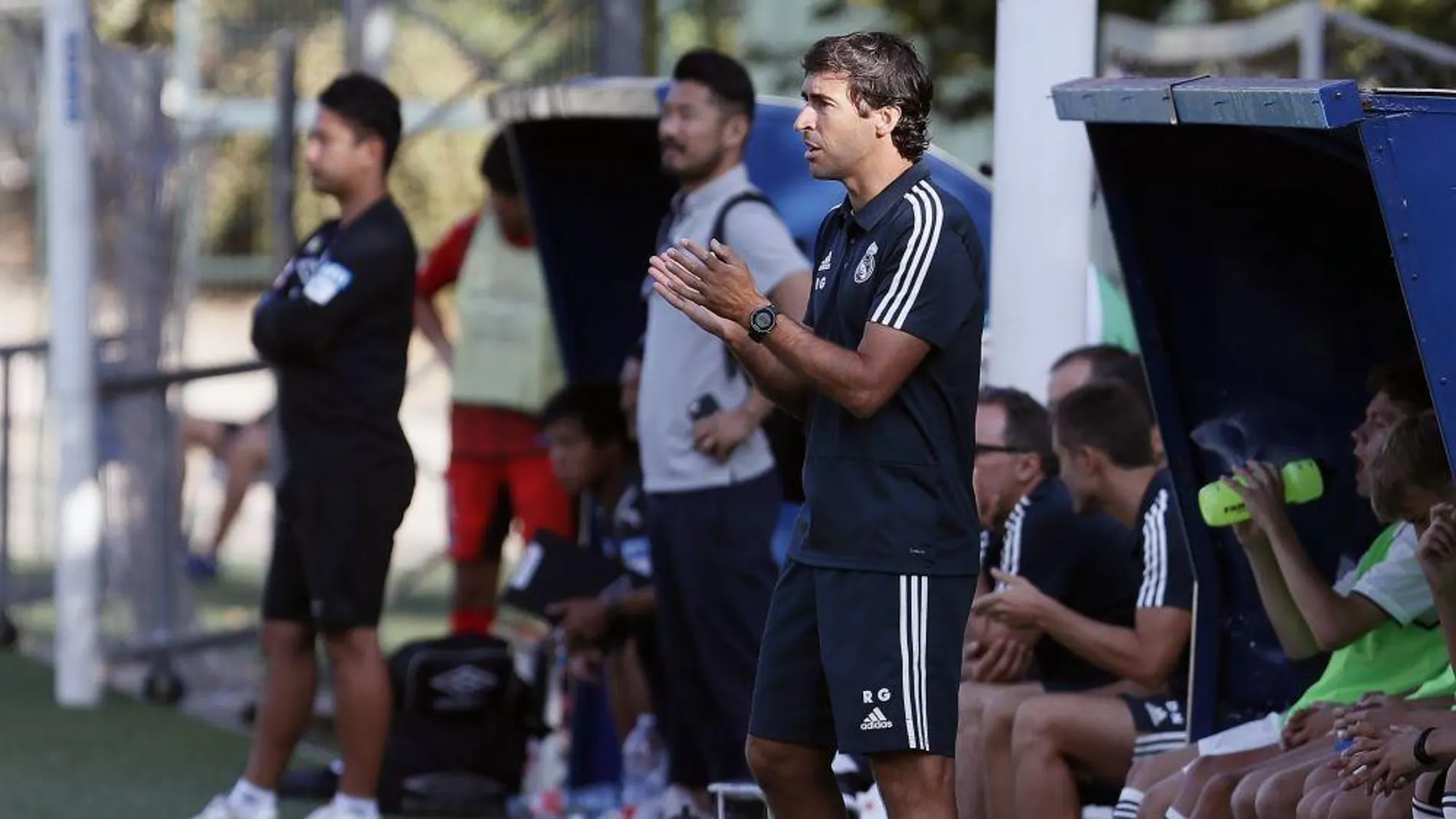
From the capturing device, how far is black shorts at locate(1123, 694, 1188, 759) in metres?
5.33

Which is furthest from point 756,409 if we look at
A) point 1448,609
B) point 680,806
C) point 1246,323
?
point 1448,609

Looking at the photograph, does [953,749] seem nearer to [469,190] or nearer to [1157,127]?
[1157,127]

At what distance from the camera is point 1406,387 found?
4746mm

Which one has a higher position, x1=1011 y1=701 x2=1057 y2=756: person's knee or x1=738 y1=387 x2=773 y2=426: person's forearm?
x1=738 y1=387 x2=773 y2=426: person's forearm

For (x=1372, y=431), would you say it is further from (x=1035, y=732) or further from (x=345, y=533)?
(x=345, y=533)

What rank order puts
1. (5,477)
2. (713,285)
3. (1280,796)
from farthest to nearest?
(5,477) → (1280,796) → (713,285)

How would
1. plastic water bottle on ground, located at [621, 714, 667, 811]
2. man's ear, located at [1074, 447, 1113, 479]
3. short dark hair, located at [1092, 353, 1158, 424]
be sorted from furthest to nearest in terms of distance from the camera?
plastic water bottle on ground, located at [621, 714, 667, 811] < short dark hair, located at [1092, 353, 1158, 424] < man's ear, located at [1074, 447, 1113, 479]

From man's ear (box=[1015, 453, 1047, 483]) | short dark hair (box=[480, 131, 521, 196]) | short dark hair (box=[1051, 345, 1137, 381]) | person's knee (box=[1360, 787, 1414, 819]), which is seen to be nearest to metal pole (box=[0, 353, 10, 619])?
short dark hair (box=[480, 131, 521, 196])

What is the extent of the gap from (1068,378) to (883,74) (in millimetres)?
1501

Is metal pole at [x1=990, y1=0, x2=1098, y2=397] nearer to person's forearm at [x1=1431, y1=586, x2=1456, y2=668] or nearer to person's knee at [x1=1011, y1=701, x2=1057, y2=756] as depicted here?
person's knee at [x1=1011, y1=701, x2=1057, y2=756]

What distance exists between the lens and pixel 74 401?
28.2 ft

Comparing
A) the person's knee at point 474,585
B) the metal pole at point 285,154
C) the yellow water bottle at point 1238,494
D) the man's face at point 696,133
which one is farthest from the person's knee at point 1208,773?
the metal pole at point 285,154

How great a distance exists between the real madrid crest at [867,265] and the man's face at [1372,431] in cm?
104

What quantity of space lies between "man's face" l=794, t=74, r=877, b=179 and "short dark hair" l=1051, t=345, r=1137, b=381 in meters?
1.37
